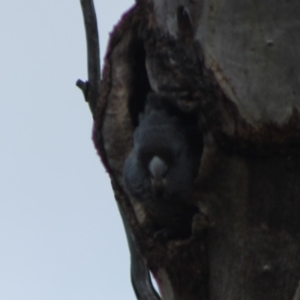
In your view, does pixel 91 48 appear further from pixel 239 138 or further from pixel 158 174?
pixel 239 138

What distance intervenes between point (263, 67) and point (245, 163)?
430 millimetres

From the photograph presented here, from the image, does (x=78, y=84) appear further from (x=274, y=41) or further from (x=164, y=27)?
(x=274, y=41)

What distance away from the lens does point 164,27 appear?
3309 millimetres

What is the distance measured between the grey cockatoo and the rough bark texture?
30 centimetres

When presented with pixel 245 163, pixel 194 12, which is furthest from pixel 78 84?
pixel 245 163

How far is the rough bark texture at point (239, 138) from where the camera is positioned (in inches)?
118

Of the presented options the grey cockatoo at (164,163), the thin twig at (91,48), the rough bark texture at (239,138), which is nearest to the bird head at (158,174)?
the grey cockatoo at (164,163)

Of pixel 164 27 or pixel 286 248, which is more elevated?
pixel 164 27

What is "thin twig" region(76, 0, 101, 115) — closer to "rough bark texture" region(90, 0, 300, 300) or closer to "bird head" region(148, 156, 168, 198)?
"rough bark texture" region(90, 0, 300, 300)

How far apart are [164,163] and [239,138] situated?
0.87 meters

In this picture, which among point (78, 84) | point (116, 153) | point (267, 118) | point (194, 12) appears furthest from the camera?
point (116, 153)

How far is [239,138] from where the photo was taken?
3025 mm

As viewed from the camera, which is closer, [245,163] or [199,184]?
[245,163]

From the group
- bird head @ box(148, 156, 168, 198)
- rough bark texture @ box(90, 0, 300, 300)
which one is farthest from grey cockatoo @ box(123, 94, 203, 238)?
rough bark texture @ box(90, 0, 300, 300)
